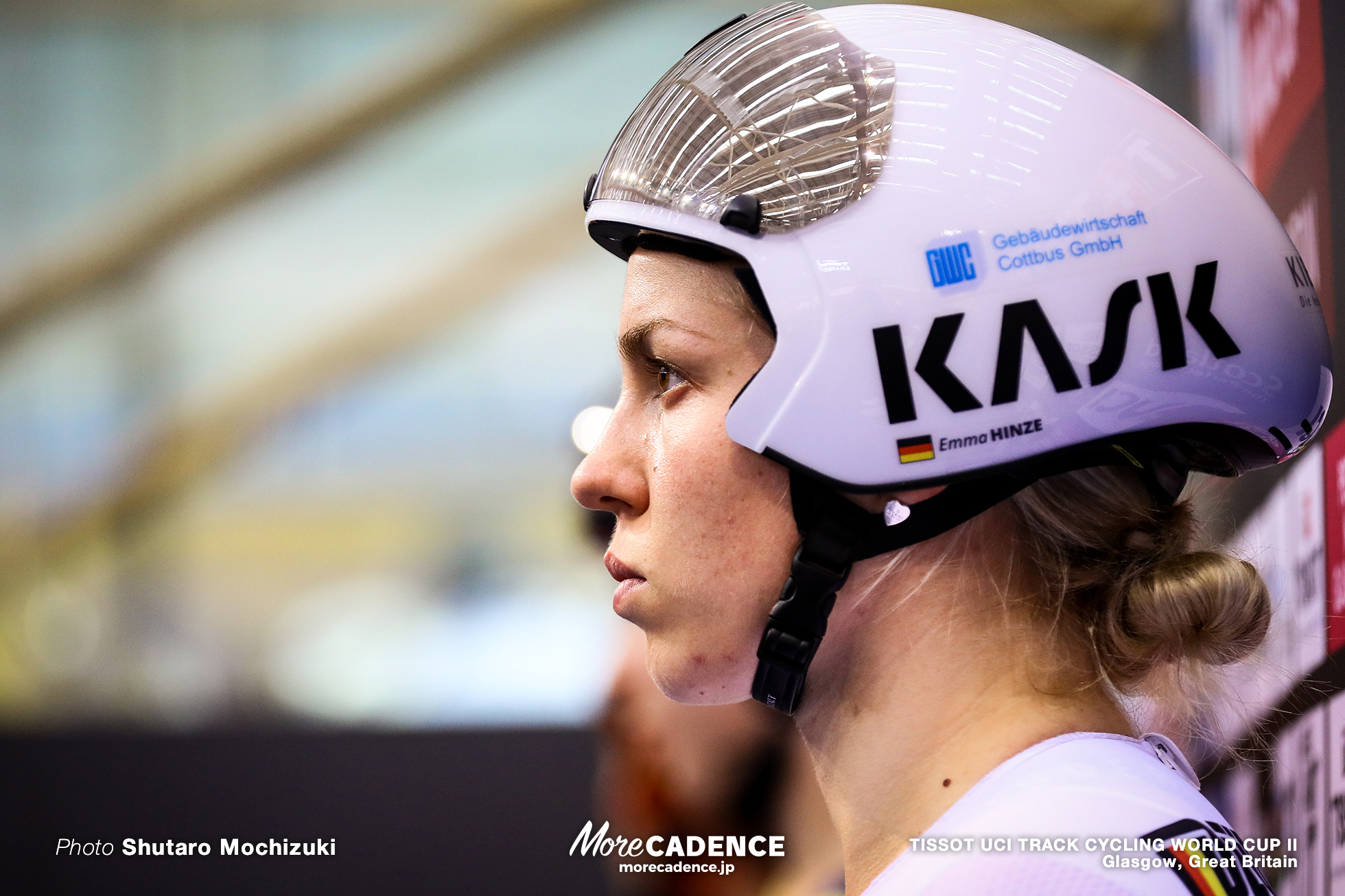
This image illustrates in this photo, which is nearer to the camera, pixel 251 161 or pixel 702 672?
pixel 702 672

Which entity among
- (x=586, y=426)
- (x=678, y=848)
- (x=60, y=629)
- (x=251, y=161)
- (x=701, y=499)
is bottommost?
(x=678, y=848)

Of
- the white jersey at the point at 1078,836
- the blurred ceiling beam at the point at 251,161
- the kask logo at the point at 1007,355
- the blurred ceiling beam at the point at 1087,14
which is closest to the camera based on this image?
the white jersey at the point at 1078,836

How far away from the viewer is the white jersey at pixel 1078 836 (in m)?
0.87

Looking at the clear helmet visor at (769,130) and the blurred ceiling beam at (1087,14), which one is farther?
the blurred ceiling beam at (1087,14)

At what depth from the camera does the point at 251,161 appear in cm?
422

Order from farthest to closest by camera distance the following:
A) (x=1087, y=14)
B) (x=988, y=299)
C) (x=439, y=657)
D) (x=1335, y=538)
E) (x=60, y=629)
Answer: (x=60, y=629), (x=439, y=657), (x=1087, y=14), (x=1335, y=538), (x=988, y=299)

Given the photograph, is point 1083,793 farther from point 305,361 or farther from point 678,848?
point 305,361

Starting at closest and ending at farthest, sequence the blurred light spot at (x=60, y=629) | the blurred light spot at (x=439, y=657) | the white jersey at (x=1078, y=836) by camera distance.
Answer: the white jersey at (x=1078, y=836) < the blurred light spot at (x=439, y=657) < the blurred light spot at (x=60, y=629)

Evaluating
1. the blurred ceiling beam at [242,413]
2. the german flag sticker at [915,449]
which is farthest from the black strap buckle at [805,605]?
the blurred ceiling beam at [242,413]

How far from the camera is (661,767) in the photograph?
9.96ft

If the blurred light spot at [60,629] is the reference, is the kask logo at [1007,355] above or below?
below

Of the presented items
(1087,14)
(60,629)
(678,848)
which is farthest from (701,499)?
(60,629)

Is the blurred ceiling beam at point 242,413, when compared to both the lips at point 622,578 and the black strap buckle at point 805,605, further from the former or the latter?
the black strap buckle at point 805,605

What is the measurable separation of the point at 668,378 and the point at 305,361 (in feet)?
10.6
